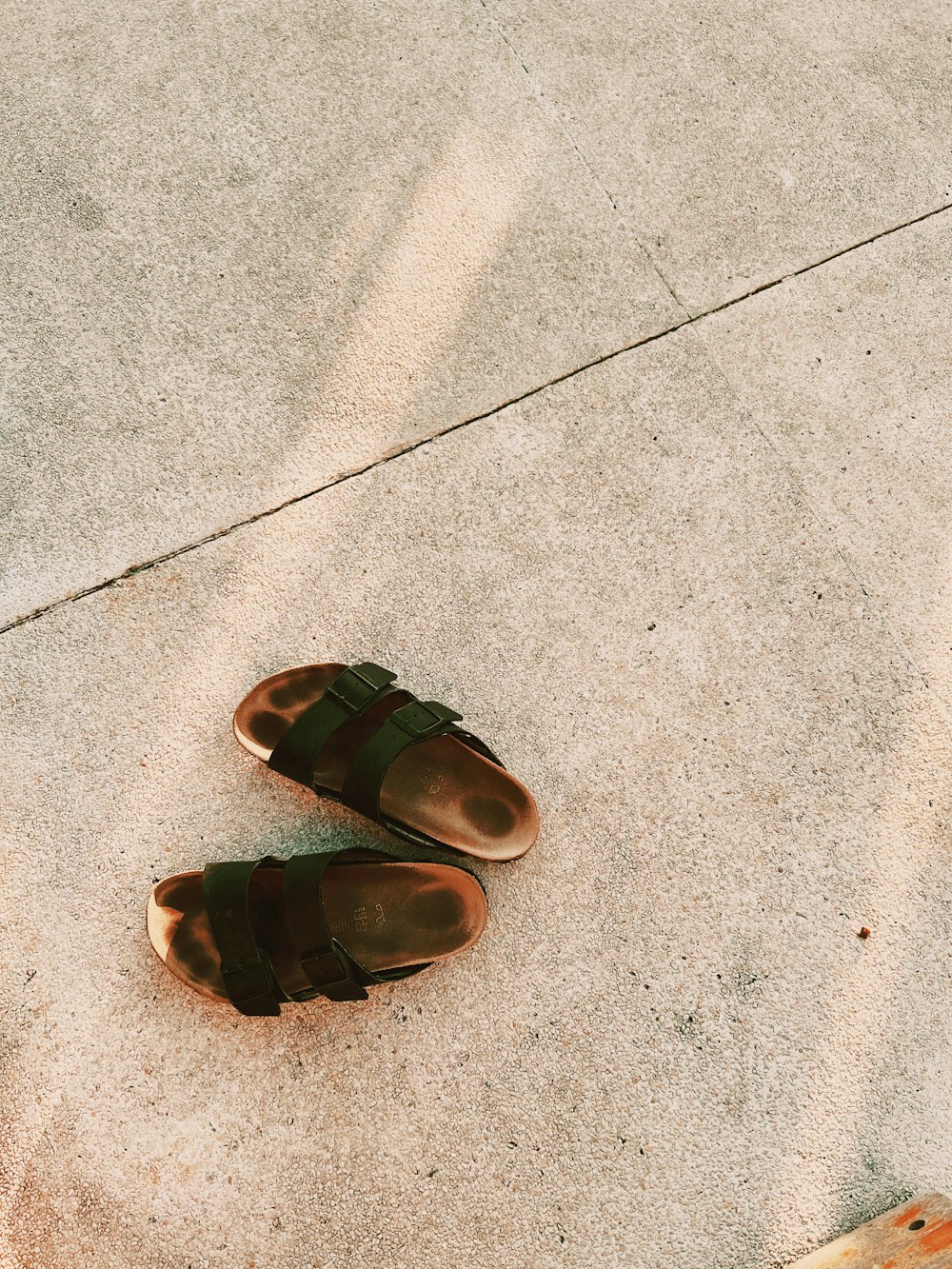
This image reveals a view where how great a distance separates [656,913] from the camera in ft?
5.16

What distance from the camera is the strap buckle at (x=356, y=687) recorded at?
153cm

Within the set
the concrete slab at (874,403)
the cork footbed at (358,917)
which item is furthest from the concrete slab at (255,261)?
the cork footbed at (358,917)

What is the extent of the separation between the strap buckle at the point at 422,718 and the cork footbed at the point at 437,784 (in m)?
0.04

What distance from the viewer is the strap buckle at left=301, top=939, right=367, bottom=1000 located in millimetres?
1400

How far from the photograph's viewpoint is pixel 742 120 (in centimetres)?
195

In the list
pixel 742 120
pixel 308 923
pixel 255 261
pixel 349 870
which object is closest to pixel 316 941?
pixel 308 923

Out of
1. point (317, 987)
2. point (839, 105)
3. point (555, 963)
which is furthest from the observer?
point (839, 105)

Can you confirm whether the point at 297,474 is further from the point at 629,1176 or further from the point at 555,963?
the point at 629,1176

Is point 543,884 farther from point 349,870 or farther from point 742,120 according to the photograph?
point 742,120

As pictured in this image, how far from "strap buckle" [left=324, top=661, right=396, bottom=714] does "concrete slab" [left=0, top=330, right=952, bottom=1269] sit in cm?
10

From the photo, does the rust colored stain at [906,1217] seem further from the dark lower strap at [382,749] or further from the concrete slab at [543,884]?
the dark lower strap at [382,749]

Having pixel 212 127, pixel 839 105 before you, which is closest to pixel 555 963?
pixel 212 127

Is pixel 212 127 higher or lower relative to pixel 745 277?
higher

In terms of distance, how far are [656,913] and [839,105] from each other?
6.05 feet
